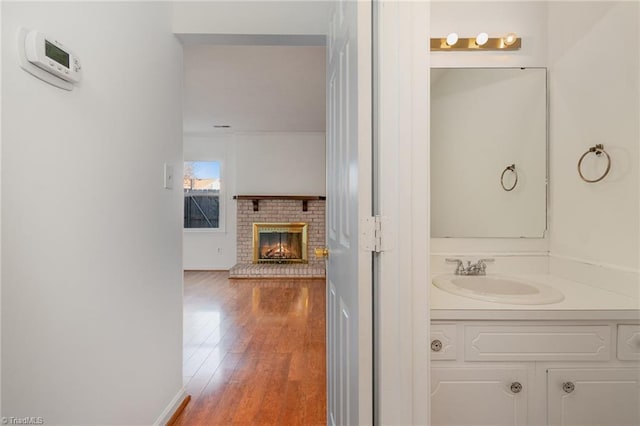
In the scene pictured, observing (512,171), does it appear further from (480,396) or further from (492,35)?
(480,396)

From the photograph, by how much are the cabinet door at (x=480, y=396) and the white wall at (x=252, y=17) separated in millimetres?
1844

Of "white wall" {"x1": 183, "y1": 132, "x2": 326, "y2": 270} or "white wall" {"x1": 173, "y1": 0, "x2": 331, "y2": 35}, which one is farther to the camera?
"white wall" {"x1": 183, "y1": 132, "x2": 326, "y2": 270}

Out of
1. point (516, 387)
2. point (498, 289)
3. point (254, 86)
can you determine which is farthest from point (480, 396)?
point (254, 86)

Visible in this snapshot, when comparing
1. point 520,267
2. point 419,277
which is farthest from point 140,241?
point 520,267

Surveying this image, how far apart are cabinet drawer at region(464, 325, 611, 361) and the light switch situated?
1.58m

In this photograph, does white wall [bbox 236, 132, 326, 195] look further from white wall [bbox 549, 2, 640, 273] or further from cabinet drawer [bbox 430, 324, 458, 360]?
cabinet drawer [bbox 430, 324, 458, 360]

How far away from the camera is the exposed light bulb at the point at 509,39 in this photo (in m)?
1.71

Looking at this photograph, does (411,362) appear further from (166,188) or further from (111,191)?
(166,188)

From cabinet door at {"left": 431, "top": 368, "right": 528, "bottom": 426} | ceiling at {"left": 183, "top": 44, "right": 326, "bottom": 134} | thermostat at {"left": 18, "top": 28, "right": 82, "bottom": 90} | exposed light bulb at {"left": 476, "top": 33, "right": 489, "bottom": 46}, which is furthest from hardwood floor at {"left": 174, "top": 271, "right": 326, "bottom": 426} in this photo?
ceiling at {"left": 183, "top": 44, "right": 326, "bottom": 134}

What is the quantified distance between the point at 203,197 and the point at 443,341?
6.04m

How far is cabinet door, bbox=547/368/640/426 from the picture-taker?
1.17 m

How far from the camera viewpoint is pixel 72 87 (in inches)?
44.4

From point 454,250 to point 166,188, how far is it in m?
1.55

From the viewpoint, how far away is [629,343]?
1166 mm
